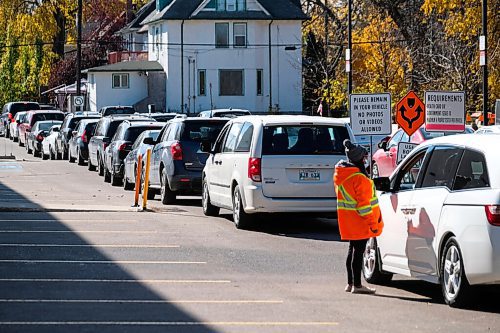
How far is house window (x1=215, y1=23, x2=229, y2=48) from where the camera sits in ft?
254

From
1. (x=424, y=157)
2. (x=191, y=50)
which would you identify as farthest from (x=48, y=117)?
(x=424, y=157)

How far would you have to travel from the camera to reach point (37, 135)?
52.0m

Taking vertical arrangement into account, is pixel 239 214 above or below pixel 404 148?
below

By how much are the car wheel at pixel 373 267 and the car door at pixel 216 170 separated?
Result: 7141mm

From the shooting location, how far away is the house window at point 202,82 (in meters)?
77.2

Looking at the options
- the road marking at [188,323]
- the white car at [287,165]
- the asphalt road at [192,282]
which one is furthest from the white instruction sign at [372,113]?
the road marking at [188,323]

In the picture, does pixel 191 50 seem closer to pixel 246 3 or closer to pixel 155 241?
pixel 246 3

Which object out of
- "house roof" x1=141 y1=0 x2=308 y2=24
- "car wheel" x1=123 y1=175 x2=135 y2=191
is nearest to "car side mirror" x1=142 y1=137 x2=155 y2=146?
"car wheel" x1=123 y1=175 x2=135 y2=191

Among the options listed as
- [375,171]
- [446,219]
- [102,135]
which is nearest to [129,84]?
[102,135]

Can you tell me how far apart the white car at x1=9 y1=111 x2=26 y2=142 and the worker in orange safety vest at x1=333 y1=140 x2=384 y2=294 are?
2023 inches

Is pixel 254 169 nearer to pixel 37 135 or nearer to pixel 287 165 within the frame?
pixel 287 165

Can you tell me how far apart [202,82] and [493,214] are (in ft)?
221

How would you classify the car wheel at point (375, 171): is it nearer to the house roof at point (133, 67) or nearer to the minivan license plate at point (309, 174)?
the minivan license plate at point (309, 174)

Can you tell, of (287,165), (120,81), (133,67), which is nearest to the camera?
(287,165)
